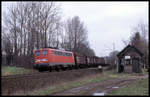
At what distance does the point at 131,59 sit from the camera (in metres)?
42.4

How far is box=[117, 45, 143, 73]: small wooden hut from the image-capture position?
41994 millimetres

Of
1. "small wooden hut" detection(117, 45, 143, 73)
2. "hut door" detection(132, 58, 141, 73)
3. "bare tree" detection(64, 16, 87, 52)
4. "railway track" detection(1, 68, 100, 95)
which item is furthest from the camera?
"bare tree" detection(64, 16, 87, 52)

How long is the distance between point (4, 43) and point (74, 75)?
26110 mm

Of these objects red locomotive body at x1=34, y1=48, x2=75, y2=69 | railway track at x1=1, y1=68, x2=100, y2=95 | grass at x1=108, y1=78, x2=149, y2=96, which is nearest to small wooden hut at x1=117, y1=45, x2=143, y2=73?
red locomotive body at x1=34, y1=48, x2=75, y2=69

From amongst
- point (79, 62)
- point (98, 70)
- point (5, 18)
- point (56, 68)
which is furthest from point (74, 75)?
point (5, 18)

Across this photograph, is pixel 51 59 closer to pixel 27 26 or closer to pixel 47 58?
pixel 47 58

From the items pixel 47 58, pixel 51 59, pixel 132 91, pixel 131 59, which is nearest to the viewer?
pixel 132 91

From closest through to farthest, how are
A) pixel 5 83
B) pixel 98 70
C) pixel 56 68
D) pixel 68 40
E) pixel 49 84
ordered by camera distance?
pixel 5 83
pixel 49 84
pixel 56 68
pixel 98 70
pixel 68 40

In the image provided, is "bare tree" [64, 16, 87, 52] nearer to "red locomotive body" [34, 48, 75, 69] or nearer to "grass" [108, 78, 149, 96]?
"red locomotive body" [34, 48, 75, 69]

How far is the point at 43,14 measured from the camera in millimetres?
45406

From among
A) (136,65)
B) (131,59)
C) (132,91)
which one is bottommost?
(132,91)

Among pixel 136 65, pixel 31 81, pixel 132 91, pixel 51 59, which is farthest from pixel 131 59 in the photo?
pixel 31 81

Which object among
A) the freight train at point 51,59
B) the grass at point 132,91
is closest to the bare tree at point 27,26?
the freight train at point 51,59

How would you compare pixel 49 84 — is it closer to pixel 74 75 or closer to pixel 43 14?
pixel 74 75
